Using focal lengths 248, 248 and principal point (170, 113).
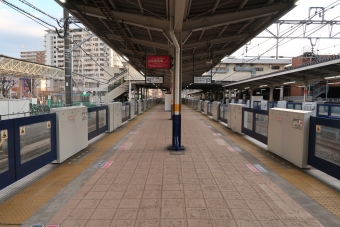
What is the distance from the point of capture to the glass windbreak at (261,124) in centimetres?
803

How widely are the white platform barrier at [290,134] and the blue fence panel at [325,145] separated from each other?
5.3 inches

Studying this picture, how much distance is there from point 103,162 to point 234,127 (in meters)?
6.99

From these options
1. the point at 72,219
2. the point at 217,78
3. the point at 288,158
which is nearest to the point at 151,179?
the point at 72,219

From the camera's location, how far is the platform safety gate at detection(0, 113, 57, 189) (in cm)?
407

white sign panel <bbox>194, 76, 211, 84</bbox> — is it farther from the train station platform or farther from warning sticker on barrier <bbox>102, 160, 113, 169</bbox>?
warning sticker on barrier <bbox>102, 160, 113, 169</bbox>

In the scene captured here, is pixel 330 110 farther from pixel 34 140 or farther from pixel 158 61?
pixel 34 140

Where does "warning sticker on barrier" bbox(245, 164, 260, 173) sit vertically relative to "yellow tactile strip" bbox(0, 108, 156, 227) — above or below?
above

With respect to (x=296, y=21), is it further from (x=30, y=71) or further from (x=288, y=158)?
(x=30, y=71)

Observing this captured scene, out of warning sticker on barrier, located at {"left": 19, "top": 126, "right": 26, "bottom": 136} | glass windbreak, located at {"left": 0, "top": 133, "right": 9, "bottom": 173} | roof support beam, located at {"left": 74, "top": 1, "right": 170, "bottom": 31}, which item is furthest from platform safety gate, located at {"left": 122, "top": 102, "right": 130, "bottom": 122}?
glass windbreak, located at {"left": 0, "top": 133, "right": 9, "bottom": 173}

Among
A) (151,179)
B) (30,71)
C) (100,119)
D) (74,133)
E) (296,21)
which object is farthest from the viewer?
(30,71)

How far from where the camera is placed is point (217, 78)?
45438mm

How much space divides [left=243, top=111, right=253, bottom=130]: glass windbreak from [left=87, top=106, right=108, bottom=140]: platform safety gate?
5.83 metres

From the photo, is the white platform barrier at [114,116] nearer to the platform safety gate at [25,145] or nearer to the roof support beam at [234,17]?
the platform safety gate at [25,145]

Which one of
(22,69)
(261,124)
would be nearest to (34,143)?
(261,124)
